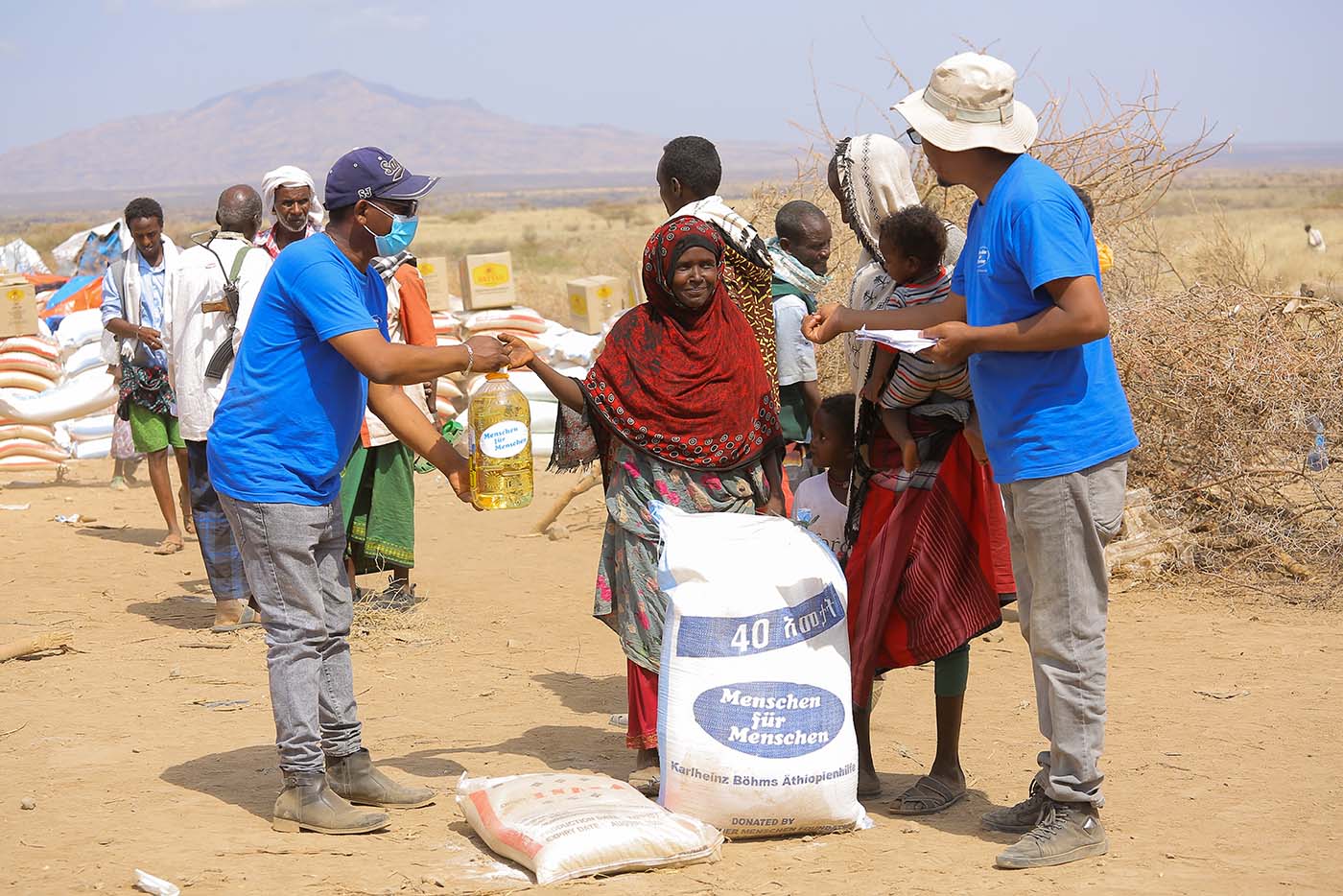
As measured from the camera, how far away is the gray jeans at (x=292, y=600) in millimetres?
4020

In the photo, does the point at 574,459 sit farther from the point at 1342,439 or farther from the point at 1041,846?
the point at 1342,439

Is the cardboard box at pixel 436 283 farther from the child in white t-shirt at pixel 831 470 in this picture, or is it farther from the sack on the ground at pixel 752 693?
the sack on the ground at pixel 752 693

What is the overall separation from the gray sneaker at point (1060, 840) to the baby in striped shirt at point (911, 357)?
999 millimetres

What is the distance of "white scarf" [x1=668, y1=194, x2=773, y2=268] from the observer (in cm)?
449

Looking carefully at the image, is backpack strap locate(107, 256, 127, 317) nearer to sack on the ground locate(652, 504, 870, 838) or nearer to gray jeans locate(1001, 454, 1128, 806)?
sack on the ground locate(652, 504, 870, 838)

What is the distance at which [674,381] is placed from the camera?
4.34 meters

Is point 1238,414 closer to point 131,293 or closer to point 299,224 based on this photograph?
point 299,224

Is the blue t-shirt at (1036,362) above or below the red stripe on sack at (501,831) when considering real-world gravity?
above

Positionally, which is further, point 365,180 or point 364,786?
point 364,786

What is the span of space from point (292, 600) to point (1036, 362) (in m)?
2.17

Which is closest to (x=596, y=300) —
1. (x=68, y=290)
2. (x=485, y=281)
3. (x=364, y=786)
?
(x=485, y=281)

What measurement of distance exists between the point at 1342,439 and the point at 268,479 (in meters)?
5.80

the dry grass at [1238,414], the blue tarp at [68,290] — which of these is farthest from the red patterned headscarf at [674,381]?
the blue tarp at [68,290]

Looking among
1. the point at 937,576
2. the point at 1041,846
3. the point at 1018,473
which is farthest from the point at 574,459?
the point at 1041,846
